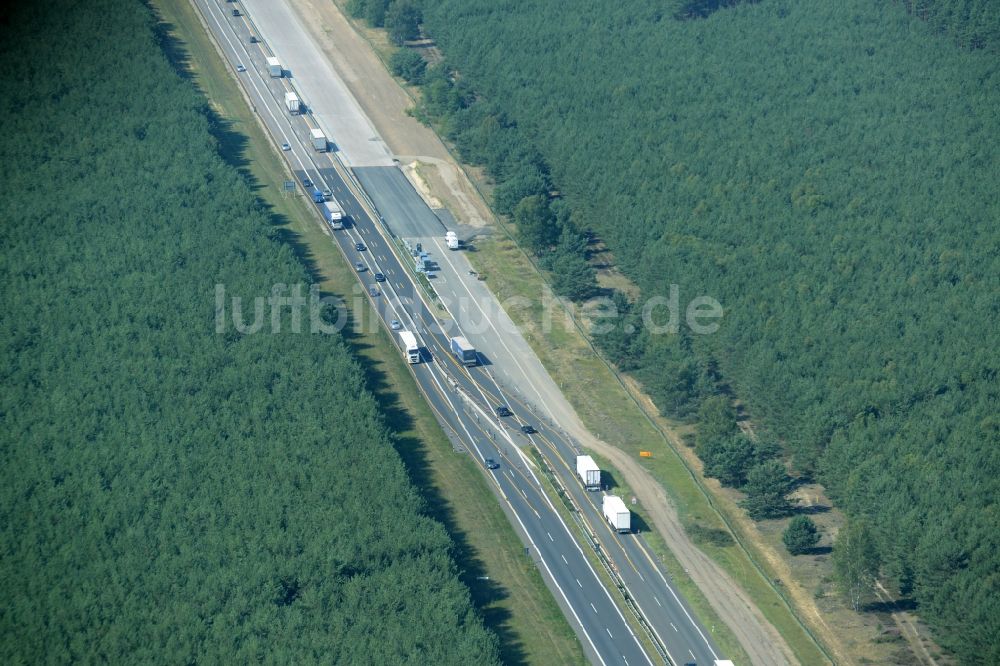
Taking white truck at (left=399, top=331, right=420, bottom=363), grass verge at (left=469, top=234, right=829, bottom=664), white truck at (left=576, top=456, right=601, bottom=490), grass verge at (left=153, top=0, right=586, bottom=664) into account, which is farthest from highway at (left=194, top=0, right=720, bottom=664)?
grass verge at (left=469, top=234, right=829, bottom=664)

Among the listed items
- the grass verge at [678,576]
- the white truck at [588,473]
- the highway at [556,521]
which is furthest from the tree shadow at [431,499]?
the grass verge at [678,576]

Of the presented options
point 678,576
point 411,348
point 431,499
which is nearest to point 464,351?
point 411,348

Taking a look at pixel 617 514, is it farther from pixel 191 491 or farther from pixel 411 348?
pixel 191 491

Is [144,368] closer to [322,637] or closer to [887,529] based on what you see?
[322,637]

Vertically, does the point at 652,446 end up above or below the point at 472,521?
above

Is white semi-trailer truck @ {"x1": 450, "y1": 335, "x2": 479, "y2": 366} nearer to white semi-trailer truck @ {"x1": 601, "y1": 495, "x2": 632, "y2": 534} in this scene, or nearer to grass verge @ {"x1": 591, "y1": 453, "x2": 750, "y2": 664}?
grass verge @ {"x1": 591, "y1": 453, "x2": 750, "y2": 664}
